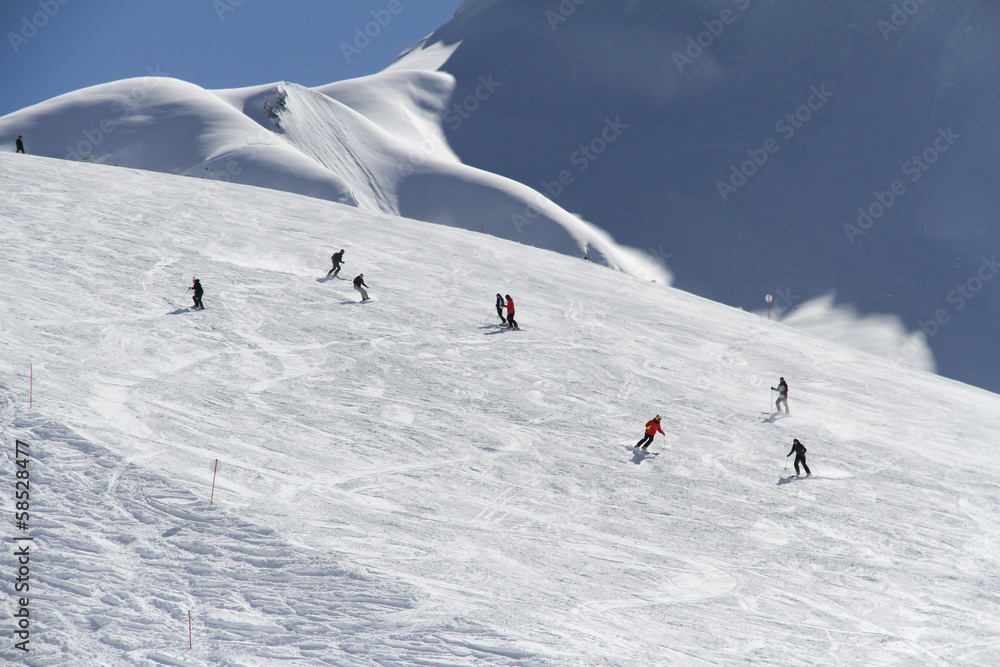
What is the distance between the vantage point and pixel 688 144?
91875 mm

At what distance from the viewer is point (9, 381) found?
14.6 meters

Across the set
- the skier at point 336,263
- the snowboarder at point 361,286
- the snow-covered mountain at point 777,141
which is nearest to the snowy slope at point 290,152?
the snow-covered mountain at point 777,141

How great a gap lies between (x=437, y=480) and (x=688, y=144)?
8453cm

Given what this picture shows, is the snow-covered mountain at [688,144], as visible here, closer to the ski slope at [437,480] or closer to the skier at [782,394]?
the ski slope at [437,480]

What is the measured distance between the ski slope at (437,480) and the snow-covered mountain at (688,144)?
39.9 m

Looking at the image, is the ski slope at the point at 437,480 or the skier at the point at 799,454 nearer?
the ski slope at the point at 437,480

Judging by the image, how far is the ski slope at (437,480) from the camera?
10328 millimetres

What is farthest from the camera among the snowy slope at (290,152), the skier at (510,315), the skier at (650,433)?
the snowy slope at (290,152)

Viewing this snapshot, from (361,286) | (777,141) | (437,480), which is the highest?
(777,141)

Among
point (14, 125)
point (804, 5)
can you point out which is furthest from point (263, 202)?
point (804, 5)

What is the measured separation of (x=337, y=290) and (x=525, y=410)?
29.4ft

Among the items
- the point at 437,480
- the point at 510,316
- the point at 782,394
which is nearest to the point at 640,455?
the point at 437,480

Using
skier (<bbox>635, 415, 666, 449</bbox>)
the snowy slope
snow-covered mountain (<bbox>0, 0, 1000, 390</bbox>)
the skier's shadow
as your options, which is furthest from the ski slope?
snow-covered mountain (<bbox>0, 0, 1000, 390</bbox>)

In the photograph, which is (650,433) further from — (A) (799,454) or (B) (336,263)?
(B) (336,263)
